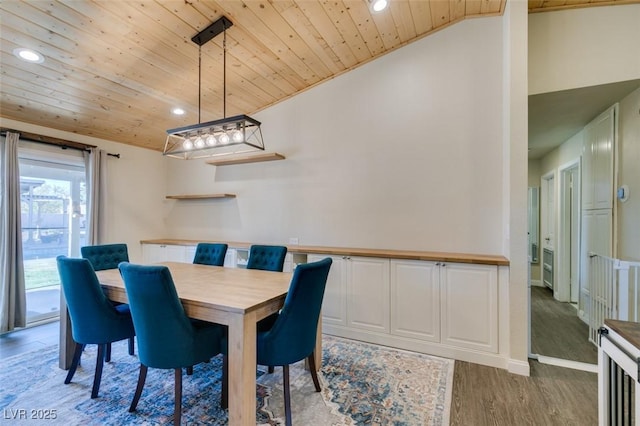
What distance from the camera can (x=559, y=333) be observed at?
3385 millimetres

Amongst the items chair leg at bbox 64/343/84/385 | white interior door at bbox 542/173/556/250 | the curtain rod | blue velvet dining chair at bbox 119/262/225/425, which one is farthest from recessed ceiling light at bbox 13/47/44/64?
white interior door at bbox 542/173/556/250

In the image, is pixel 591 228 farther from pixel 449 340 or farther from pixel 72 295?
pixel 72 295

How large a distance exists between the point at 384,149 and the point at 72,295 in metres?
3.25

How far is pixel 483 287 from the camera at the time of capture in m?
2.73

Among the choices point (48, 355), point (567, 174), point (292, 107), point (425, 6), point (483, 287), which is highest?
point (425, 6)

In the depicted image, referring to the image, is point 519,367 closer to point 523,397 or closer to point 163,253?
point 523,397

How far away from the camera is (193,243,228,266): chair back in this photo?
11.3ft

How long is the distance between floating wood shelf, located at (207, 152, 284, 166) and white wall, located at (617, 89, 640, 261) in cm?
375

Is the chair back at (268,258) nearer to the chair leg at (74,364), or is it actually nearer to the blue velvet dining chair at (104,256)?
the blue velvet dining chair at (104,256)

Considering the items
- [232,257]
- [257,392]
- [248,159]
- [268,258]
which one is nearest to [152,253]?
[232,257]

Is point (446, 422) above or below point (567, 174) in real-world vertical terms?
below

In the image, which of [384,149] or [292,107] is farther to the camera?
[292,107]

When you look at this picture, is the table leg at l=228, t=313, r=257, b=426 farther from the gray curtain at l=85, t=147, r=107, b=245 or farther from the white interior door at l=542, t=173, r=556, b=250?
the white interior door at l=542, t=173, r=556, b=250

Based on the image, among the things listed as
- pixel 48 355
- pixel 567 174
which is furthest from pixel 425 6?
pixel 48 355
